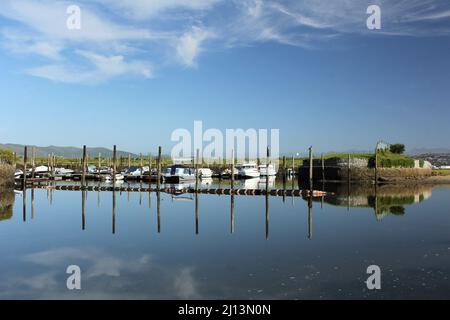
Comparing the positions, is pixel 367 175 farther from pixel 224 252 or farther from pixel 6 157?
pixel 224 252

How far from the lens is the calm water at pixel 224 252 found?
39.8 feet

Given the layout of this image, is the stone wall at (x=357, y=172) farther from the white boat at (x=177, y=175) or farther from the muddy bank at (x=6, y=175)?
the muddy bank at (x=6, y=175)

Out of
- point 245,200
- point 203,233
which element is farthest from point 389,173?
point 203,233

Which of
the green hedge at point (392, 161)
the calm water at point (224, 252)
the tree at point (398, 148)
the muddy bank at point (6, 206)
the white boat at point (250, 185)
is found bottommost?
the calm water at point (224, 252)

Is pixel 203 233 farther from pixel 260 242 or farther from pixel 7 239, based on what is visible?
pixel 7 239

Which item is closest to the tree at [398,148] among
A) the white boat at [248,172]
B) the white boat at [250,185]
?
the white boat at [248,172]

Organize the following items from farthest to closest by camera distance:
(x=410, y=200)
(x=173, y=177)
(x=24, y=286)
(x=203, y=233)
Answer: (x=173, y=177) → (x=410, y=200) → (x=203, y=233) → (x=24, y=286)

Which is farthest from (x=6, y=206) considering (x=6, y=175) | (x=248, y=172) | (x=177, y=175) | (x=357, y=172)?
(x=357, y=172)

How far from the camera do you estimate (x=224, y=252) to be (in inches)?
659

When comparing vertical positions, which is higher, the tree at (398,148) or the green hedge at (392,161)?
the tree at (398,148)

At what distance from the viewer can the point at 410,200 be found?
38844 millimetres

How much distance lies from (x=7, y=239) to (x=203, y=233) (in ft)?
27.1

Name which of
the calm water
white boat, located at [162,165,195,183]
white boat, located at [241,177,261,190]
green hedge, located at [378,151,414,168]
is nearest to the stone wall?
green hedge, located at [378,151,414,168]

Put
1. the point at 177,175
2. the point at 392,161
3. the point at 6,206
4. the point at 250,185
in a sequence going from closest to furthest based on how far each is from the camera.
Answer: the point at 6,206 → the point at 177,175 → the point at 250,185 → the point at 392,161
